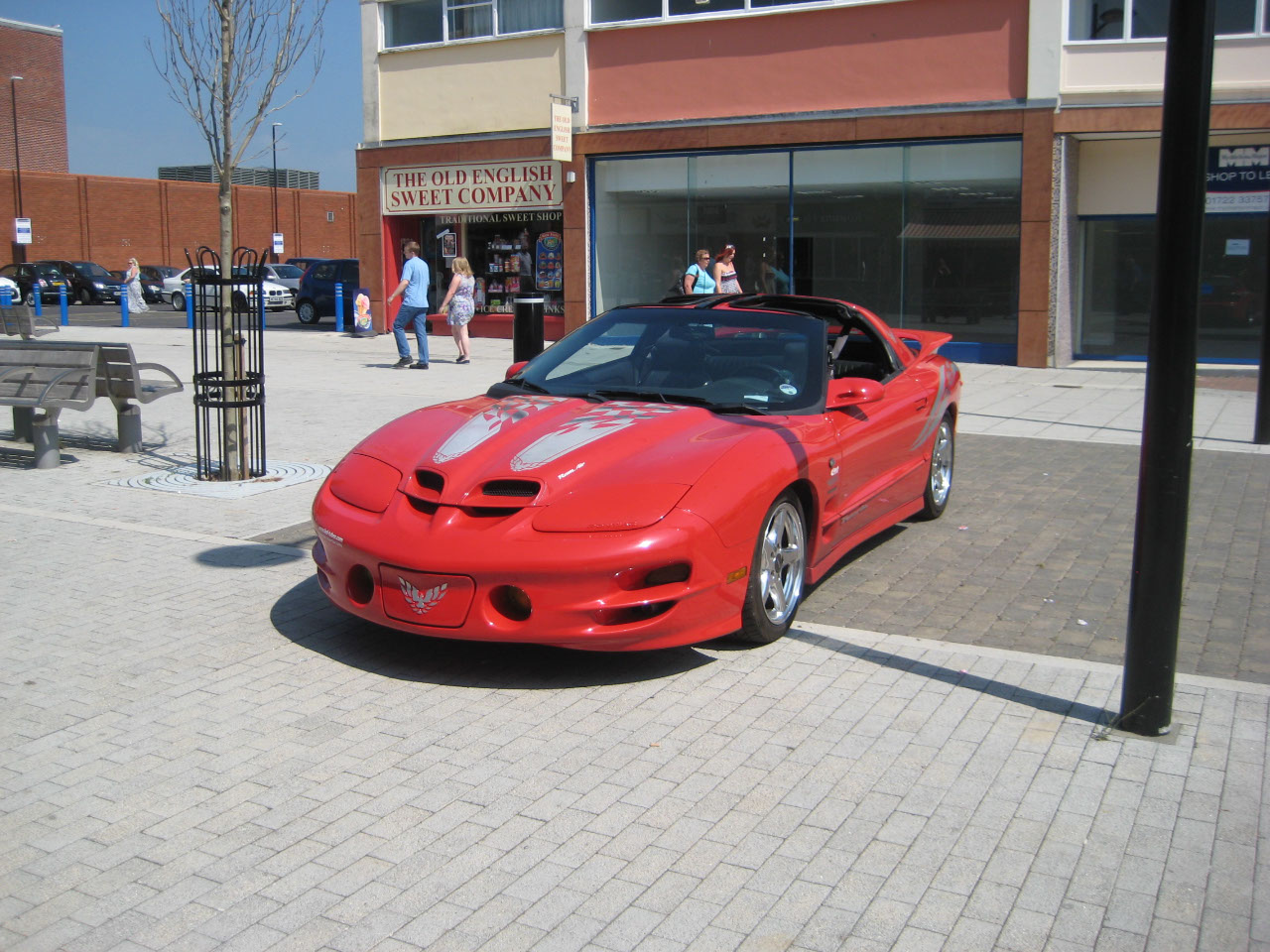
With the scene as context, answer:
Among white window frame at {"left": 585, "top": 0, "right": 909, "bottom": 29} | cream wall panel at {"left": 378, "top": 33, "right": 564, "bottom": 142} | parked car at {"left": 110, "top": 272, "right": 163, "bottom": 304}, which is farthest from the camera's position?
parked car at {"left": 110, "top": 272, "right": 163, "bottom": 304}

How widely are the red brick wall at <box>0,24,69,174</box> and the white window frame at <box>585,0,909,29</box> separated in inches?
2180

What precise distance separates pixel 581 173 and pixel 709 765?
1889 cm

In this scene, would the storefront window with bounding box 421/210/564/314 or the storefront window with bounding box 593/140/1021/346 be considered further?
the storefront window with bounding box 421/210/564/314

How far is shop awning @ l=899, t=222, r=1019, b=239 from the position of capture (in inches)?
739

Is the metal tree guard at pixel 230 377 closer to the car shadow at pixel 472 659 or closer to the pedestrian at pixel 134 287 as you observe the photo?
the car shadow at pixel 472 659

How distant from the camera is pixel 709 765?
431 centimetres

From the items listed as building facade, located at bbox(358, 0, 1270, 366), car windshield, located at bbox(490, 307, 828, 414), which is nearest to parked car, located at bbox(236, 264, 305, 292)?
building facade, located at bbox(358, 0, 1270, 366)

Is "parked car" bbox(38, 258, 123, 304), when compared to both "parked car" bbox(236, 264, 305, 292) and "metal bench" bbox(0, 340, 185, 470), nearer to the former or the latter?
"parked car" bbox(236, 264, 305, 292)

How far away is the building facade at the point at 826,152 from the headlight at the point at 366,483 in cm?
1456

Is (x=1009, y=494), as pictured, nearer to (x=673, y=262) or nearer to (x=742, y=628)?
(x=742, y=628)

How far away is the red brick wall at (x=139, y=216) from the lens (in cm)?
5766

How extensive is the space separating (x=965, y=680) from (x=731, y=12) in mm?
17044

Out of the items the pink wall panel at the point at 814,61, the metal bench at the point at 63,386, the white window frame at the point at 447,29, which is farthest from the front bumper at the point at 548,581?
the white window frame at the point at 447,29

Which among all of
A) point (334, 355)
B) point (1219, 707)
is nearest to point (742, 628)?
point (1219, 707)
